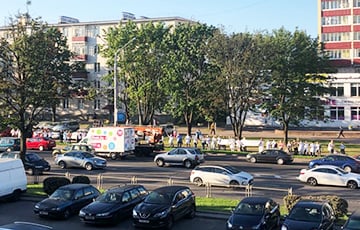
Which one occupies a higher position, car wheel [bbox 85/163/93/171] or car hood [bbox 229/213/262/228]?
car wheel [bbox 85/163/93/171]

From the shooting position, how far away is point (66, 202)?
21.2 metres

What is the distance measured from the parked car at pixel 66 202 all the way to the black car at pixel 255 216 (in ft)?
23.1

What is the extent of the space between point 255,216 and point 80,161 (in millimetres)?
21234

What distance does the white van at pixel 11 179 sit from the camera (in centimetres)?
2384

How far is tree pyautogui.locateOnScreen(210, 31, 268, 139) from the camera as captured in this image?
47500 millimetres

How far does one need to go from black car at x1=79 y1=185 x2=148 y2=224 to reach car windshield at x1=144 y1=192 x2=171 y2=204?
1.15m

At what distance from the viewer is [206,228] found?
19.5 metres

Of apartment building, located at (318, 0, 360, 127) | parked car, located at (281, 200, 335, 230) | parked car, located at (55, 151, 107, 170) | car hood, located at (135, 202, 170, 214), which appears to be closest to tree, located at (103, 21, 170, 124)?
parked car, located at (55, 151, 107, 170)

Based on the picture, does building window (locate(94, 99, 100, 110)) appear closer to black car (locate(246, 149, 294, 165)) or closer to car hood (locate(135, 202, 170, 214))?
black car (locate(246, 149, 294, 165))

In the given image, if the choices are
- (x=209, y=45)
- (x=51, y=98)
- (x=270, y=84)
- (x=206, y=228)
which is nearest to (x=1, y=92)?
(x=51, y=98)

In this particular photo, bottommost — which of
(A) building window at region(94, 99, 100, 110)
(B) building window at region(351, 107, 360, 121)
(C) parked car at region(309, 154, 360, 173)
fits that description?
(C) parked car at region(309, 154, 360, 173)

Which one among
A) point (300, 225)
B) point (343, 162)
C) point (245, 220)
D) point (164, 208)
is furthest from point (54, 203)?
point (343, 162)

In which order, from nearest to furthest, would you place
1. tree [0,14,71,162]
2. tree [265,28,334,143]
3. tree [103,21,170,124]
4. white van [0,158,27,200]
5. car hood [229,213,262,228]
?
car hood [229,213,262,228] → white van [0,158,27,200] → tree [0,14,71,162] → tree [265,28,334,143] → tree [103,21,170,124]

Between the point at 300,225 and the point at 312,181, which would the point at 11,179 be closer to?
the point at 300,225
